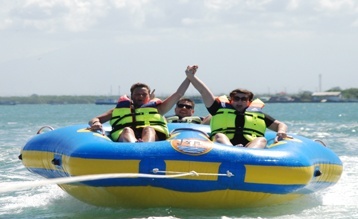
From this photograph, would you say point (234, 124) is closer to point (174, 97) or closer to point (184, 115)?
point (174, 97)

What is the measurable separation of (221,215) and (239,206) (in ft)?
0.72

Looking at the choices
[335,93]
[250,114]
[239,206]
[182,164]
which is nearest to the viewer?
[182,164]

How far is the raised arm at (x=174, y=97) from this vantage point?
721 cm

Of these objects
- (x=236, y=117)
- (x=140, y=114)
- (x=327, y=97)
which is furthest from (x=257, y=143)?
(x=327, y=97)

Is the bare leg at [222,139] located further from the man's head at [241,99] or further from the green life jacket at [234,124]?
the man's head at [241,99]

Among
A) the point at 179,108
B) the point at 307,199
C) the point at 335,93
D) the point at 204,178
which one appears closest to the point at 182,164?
the point at 204,178

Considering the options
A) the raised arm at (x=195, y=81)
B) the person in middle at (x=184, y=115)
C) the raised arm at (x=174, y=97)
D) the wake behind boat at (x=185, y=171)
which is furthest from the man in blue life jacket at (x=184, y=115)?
the wake behind boat at (x=185, y=171)

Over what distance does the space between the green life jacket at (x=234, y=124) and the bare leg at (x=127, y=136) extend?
79cm

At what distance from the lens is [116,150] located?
623 centimetres

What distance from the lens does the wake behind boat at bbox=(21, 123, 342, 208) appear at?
6.16 metres

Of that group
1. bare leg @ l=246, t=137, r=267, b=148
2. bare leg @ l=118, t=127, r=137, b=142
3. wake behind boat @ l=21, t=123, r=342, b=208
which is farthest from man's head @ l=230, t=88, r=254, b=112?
bare leg @ l=118, t=127, r=137, b=142

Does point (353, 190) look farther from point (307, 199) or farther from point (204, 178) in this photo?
point (204, 178)

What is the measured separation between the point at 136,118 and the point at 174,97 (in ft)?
1.27

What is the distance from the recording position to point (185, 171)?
6.18m
